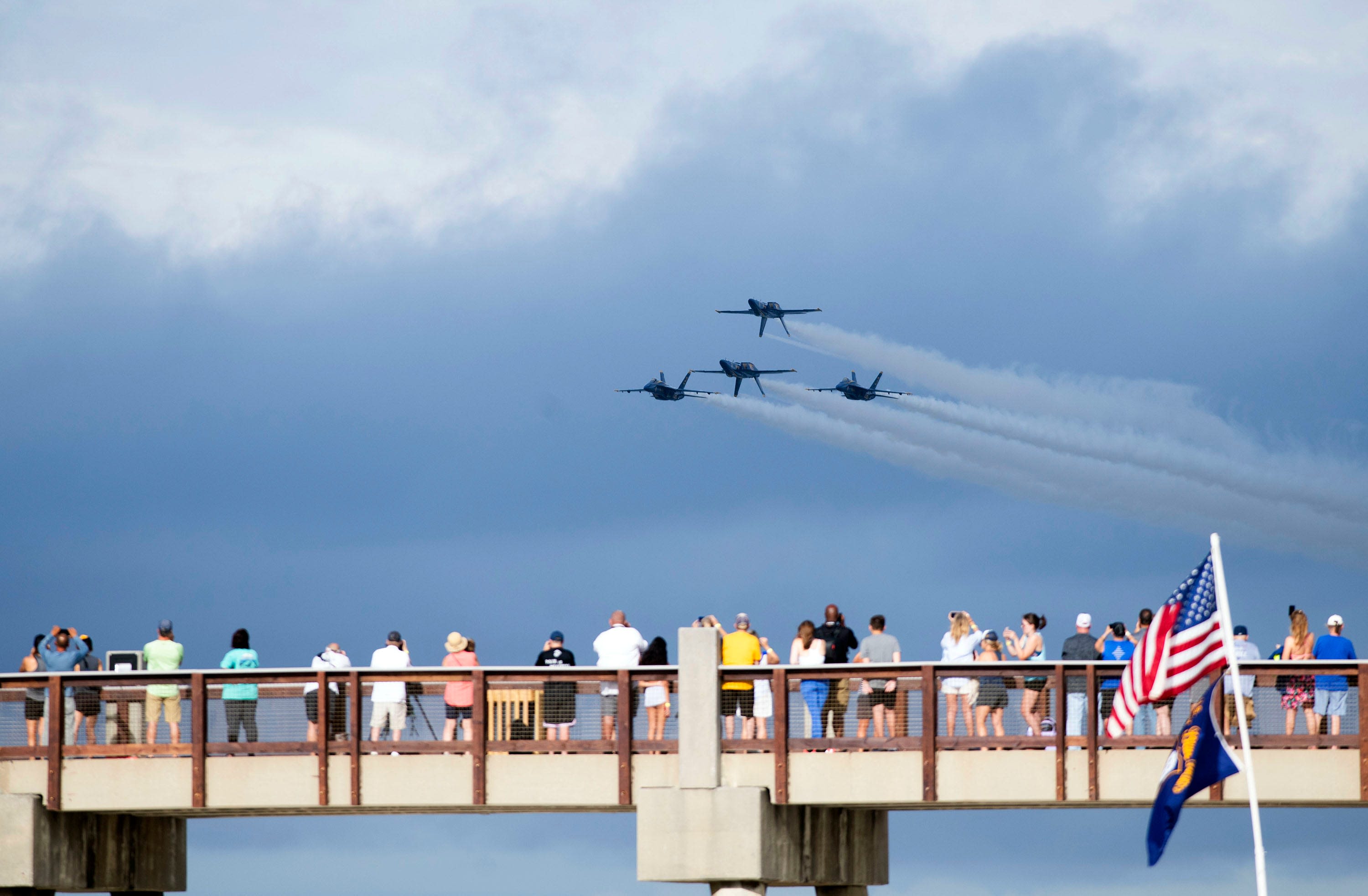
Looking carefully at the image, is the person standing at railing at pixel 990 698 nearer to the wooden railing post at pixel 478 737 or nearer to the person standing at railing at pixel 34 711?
the wooden railing post at pixel 478 737

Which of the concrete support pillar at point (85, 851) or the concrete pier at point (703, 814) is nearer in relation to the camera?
the concrete pier at point (703, 814)

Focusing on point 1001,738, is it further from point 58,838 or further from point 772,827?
point 58,838

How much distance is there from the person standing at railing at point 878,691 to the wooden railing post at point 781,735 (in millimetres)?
1018

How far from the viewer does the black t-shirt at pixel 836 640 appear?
31.7m

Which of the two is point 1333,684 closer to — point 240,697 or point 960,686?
point 960,686

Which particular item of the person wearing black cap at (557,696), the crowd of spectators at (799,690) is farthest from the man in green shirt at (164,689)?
the person wearing black cap at (557,696)

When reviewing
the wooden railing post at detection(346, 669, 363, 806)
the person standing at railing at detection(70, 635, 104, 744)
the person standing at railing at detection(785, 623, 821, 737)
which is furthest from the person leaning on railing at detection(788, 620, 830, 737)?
the person standing at railing at detection(70, 635, 104, 744)

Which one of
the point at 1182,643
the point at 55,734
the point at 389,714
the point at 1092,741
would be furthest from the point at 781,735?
the point at 55,734

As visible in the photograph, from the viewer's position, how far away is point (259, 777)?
32531 mm

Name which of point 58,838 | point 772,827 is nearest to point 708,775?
point 772,827

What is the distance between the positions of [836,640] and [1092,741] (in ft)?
12.5

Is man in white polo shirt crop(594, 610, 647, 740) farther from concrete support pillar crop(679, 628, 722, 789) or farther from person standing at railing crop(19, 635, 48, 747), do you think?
person standing at railing crop(19, 635, 48, 747)

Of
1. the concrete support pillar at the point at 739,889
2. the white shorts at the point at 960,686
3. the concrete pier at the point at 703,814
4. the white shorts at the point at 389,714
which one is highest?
the white shorts at the point at 960,686

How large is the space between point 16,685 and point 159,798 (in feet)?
8.90
